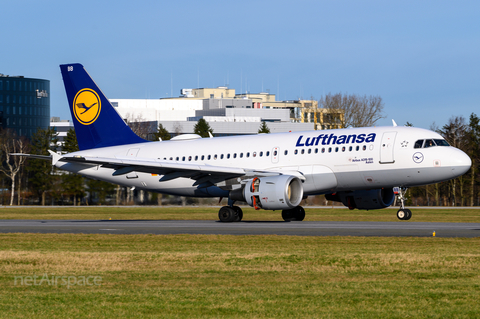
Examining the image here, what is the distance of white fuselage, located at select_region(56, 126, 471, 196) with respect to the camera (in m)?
29.9

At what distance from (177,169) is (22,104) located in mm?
143380

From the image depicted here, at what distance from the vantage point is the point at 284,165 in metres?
32.5

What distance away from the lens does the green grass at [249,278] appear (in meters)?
10.7

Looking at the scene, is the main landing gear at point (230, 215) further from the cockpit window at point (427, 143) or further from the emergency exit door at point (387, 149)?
the cockpit window at point (427, 143)

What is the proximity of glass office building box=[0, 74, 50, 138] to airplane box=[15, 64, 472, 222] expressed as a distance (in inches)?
5261

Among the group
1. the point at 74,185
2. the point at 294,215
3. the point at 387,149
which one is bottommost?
the point at 294,215

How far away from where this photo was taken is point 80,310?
10664mm

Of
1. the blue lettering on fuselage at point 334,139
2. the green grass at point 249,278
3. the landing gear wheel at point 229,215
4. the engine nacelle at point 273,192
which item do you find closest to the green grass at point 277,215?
the landing gear wheel at point 229,215

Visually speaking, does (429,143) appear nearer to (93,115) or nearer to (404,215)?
(404,215)

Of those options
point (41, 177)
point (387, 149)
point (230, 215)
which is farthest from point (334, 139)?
point (41, 177)

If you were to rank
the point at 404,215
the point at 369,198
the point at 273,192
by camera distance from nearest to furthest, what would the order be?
the point at 273,192 < the point at 404,215 < the point at 369,198

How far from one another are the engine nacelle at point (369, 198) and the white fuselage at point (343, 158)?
5.30ft

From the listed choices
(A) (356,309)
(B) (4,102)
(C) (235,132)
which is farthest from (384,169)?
(B) (4,102)

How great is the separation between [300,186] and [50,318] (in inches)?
845
